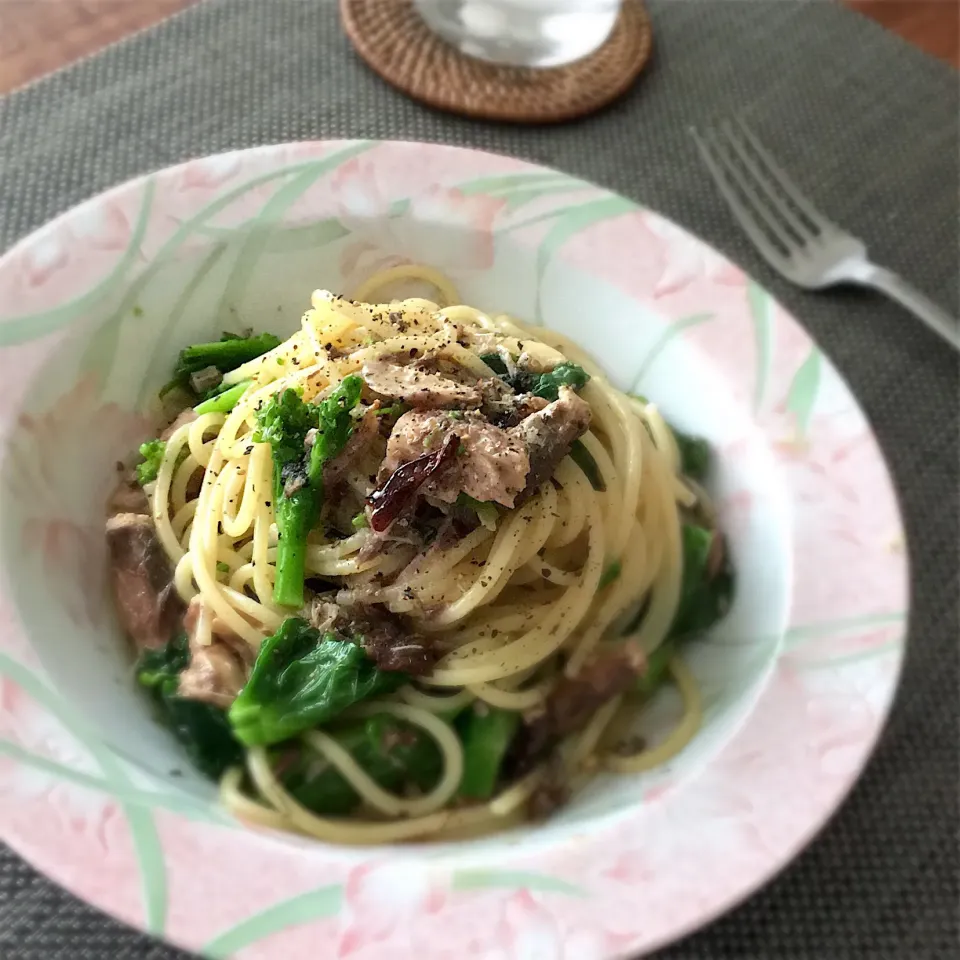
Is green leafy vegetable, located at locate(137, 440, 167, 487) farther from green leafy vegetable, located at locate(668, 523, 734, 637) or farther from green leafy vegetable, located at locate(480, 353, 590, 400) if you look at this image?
green leafy vegetable, located at locate(668, 523, 734, 637)

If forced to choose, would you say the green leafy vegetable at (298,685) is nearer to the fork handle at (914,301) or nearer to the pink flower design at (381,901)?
the pink flower design at (381,901)

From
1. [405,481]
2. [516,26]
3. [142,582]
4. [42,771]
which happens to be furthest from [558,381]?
[516,26]

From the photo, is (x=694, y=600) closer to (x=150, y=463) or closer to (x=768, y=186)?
(x=150, y=463)

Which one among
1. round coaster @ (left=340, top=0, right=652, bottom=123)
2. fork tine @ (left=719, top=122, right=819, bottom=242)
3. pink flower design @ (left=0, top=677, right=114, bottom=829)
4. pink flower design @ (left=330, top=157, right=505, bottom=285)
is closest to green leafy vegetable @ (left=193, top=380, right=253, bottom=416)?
pink flower design @ (left=330, top=157, right=505, bottom=285)

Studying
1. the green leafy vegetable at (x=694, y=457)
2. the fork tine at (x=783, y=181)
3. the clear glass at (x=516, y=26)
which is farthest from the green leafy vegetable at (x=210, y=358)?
the fork tine at (x=783, y=181)

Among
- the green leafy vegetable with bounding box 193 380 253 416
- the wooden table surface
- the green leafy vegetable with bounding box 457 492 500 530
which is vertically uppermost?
the wooden table surface

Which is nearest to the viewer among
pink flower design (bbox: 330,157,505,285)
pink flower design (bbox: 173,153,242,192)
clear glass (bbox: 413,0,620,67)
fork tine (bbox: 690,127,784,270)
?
pink flower design (bbox: 173,153,242,192)

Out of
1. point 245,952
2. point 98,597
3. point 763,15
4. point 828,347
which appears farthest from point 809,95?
point 245,952
